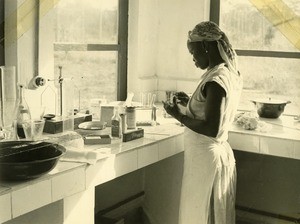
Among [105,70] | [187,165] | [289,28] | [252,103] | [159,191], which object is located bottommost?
[159,191]

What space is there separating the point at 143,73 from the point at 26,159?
2.11m

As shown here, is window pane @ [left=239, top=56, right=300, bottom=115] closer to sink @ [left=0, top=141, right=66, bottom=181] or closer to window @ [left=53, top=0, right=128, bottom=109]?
window @ [left=53, top=0, right=128, bottom=109]

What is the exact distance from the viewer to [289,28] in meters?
3.84

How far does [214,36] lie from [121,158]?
0.85 metres

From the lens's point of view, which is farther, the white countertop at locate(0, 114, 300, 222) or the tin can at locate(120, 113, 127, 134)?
the tin can at locate(120, 113, 127, 134)

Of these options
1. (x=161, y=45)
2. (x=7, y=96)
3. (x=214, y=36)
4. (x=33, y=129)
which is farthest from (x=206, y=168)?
(x=161, y=45)

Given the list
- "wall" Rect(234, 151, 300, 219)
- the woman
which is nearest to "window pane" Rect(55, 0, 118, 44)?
the woman

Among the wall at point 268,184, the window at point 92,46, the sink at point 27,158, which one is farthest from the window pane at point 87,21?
the wall at point 268,184

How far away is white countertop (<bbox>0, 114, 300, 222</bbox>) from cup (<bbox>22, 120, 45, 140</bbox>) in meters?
0.28

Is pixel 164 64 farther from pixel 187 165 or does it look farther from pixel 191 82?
pixel 187 165

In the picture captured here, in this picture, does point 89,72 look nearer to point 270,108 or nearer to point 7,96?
point 7,96

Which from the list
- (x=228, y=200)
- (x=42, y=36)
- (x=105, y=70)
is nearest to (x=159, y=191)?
(x=228, y=200)

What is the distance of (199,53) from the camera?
106 inches

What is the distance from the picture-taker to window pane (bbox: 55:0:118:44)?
348 centimetres
